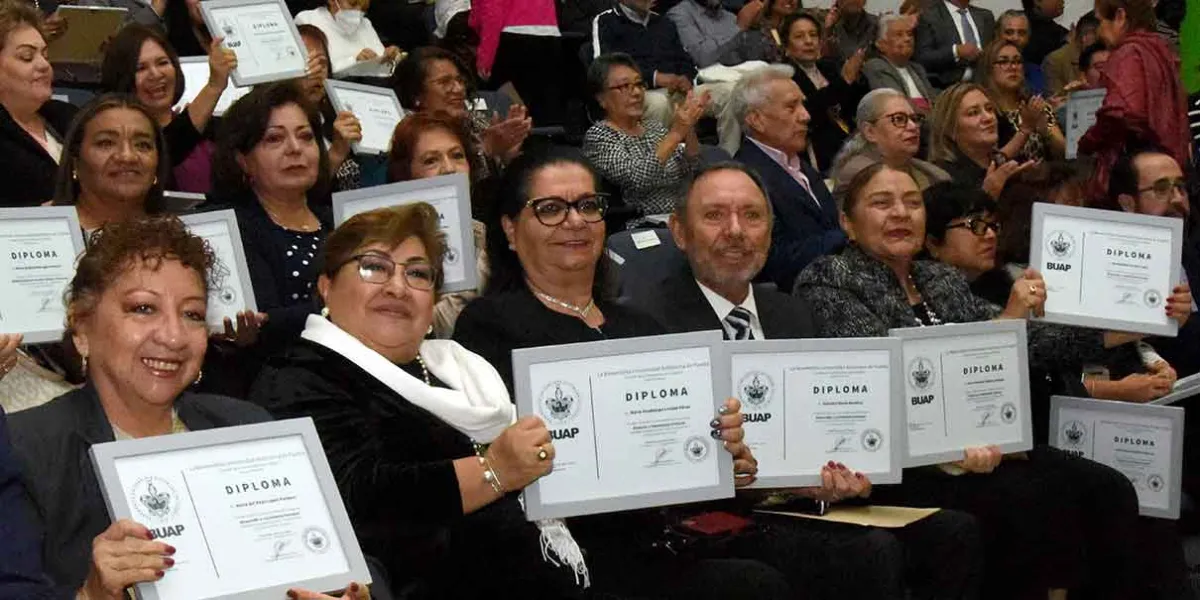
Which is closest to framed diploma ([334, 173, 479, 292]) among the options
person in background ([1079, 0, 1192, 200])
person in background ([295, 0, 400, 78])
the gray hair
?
the gray hair

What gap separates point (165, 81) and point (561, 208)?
7.52 ft

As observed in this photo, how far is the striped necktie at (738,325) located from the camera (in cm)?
446

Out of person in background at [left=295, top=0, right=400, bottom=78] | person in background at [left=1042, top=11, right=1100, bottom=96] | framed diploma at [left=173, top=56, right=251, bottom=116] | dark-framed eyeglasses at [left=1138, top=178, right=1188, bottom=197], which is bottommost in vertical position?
dark-framed eyeglasses at [left=1138, top=178, right=1188, bottom=197]

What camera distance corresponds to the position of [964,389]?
4520mm

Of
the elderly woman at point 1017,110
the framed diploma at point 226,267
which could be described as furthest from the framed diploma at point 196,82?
the elderly woman at point 1017,110

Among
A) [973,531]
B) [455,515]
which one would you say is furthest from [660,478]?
[973,531]

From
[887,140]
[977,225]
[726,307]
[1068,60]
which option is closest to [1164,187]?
[977,225]

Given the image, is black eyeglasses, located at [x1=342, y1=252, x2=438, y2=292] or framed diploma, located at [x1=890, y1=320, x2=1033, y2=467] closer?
black eyeglasses, located at [x1=342, y1=252, x2=438, y2=292]

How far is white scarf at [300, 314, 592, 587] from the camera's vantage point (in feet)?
11.3

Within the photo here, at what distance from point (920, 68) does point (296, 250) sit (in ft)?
19.2

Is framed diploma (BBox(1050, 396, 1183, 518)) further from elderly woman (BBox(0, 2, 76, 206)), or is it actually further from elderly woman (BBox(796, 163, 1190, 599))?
elderly woman (BBox(0, 2, 76, 206))

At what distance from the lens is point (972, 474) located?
475 cm

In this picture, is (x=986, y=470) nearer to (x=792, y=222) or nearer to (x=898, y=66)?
(x=792, y=222)

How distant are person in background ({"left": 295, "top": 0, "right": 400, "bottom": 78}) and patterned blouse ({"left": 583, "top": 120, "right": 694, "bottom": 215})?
1278 millimetres
